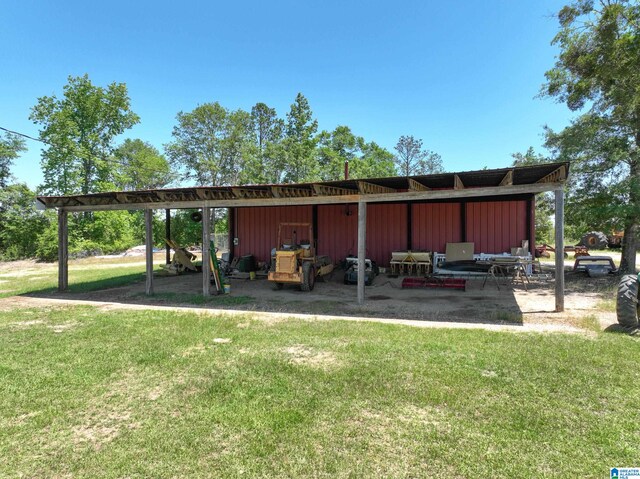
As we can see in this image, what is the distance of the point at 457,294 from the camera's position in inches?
336

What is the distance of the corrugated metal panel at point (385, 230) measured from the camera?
12.1 metres

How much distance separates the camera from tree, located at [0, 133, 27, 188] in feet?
77.7

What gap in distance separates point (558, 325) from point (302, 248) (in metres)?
5.99

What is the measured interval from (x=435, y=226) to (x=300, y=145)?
21.5 m

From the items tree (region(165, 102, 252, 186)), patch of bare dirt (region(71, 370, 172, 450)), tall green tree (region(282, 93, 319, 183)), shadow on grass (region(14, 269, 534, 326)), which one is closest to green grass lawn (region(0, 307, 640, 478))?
patch of bare dirt (region(71, 370, 172, 450))

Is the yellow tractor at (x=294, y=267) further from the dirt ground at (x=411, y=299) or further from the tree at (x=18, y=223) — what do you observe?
the tree at (x=18, y=223)

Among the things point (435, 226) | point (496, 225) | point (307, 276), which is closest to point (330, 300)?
point (307, 276)

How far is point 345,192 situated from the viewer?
8.93 meters

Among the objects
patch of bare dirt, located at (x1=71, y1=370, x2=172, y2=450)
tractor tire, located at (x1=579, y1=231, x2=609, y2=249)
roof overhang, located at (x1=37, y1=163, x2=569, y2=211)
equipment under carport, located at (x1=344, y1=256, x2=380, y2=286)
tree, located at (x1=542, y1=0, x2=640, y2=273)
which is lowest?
patch of bare dirt, located at (x1=71, y1=370, x2=172, y2=450)

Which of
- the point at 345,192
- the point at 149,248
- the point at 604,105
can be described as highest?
the point at 604,105

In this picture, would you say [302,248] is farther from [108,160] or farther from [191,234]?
[108,160]

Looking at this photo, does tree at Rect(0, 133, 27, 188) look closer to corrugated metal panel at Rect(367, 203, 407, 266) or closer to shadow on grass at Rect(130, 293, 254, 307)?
shadow on grass at Rect(130, 293, 254, 307)

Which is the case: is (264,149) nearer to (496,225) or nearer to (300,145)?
(300,145)

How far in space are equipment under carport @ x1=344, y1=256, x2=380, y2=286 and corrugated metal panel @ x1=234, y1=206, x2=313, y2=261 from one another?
263 centimetres
